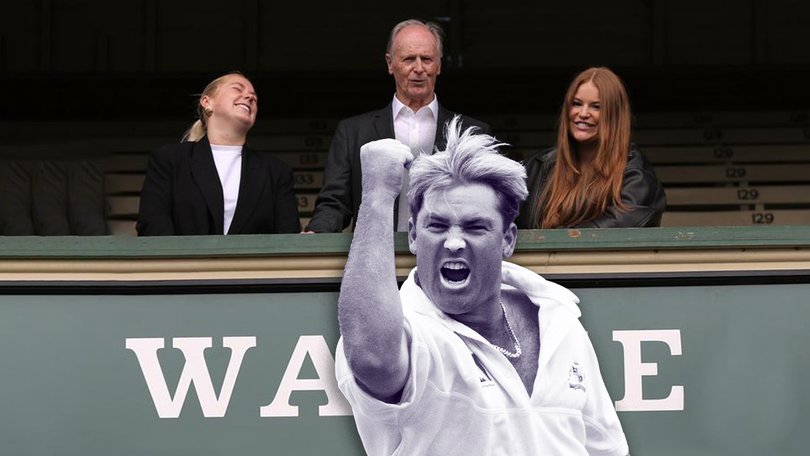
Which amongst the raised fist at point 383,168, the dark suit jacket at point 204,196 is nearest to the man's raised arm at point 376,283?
the raised fist at point 383,168

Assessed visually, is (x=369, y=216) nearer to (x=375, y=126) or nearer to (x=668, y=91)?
(x=375, y=126)

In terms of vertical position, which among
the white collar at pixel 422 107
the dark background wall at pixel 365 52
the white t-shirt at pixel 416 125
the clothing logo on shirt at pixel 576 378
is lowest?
the clothing logo on shirt at pixel 576 378

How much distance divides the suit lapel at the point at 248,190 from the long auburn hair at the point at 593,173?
3.55ft

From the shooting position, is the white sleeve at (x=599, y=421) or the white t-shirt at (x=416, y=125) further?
the white t-shirt at (x=416, y=125)

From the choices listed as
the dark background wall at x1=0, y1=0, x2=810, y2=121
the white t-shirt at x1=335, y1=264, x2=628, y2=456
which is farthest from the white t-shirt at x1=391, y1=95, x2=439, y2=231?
the dark background wall at x1=0, y1=0, x2=810, y2=121

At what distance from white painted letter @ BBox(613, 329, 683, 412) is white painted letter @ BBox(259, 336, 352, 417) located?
1.01 meters

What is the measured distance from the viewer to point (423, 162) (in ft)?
18.0

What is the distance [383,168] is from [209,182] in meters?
1.29

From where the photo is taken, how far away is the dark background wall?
482 inches

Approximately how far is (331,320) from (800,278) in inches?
66.5

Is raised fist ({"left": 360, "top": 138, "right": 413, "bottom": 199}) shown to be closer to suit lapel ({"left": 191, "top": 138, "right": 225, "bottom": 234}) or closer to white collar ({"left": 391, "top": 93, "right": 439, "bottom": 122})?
suit lapel ({"left": 191, "top": 138, "right": 225, "bottom": 234})

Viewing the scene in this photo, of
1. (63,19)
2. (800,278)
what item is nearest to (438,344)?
(800,278)

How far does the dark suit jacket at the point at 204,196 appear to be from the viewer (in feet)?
20.5

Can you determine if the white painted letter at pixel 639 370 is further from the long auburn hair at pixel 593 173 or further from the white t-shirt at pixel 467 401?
the long auburn hair at pixel 593 173
